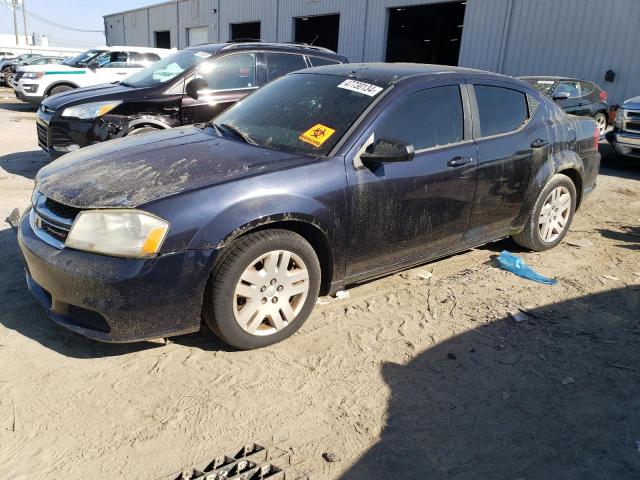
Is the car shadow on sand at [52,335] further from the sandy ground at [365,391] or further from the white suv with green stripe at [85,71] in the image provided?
the white suv with green stripe at [85,71]

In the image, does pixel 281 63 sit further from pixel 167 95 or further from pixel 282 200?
pixel 282 200

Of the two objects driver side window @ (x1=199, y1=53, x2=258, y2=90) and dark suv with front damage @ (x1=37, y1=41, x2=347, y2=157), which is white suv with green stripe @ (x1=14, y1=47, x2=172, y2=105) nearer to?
dark suv with front damage @ (x1=37, y1=41, x2=347, y2=157)

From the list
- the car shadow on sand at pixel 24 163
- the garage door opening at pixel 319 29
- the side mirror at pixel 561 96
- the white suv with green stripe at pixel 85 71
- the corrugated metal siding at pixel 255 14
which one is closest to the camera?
the car shadow on sand at pixel 24 163

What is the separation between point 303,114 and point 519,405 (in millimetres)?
2335

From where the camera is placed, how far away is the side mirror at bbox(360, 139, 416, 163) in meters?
3.29

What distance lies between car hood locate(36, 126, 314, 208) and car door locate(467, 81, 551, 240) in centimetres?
160

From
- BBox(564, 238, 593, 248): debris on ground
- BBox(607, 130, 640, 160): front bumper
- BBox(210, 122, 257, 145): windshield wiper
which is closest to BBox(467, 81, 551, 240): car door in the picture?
BBox(564, 238, 593, 248): debris on ground

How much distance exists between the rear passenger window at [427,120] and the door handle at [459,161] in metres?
0.14

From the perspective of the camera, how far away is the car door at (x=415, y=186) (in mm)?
3463

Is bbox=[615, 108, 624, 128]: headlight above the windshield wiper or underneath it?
underneath

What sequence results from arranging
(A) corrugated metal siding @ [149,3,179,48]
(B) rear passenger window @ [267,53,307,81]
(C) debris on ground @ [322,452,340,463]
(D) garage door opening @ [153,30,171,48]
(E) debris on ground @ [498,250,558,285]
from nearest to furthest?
(C) debris on ground @ [322,452,340,463] < (E) debris on ground @ [498,250,558,285] < (B) rear passenger window @ [267,53,307,81] < (A) corrugated metal siding @ [149,3,179,48] < (D) garage door opening @ [153,30,171,48]

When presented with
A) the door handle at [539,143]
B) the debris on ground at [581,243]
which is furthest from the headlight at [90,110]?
the debris on ground at [581,243]

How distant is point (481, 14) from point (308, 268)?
1640 centimetres

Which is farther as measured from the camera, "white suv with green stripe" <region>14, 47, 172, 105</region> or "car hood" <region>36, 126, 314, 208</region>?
"white suv with green stripe" <region>14, 47, 172, 105</region>
